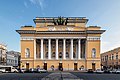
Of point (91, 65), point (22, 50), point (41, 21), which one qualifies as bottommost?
point (91, 65)

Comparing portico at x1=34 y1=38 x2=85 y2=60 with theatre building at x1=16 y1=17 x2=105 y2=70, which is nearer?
theatre building at x1=16 y1=17 x2=105 y2=70

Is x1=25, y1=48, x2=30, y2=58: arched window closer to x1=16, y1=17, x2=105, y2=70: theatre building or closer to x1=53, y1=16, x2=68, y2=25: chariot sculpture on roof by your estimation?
x1=16, y1=17, x2=105, y2=70: theatre building

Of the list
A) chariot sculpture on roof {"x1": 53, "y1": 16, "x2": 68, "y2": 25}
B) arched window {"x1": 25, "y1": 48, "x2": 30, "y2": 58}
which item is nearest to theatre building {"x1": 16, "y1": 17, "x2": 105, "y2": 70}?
arched window {"x1": 25, "y1": 48, "x2": 30, "y2": 58}

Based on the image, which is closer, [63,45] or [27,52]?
[27,52]

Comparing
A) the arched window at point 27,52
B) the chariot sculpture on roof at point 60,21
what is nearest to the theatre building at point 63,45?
the arched window at point 27,52

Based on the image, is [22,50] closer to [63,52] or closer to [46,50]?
[46,50]

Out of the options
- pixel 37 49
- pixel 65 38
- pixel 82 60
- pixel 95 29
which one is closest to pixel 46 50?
pixel 37 49

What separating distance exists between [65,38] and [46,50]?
8319mm

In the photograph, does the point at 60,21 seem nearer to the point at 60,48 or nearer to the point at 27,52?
the point at 60,48

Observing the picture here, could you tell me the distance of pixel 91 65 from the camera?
226 feet

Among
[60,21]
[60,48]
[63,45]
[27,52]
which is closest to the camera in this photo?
[27,52]

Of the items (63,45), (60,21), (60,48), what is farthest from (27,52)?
(60,21)

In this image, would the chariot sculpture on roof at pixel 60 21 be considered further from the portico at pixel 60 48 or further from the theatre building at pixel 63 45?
the portico at pixel 60 48

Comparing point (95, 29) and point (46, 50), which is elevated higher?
point (95, 29)
